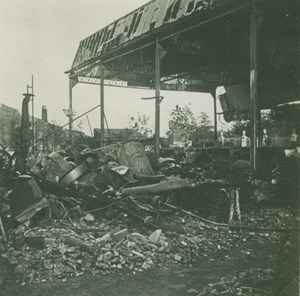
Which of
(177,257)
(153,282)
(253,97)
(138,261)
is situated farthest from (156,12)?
(153,282)

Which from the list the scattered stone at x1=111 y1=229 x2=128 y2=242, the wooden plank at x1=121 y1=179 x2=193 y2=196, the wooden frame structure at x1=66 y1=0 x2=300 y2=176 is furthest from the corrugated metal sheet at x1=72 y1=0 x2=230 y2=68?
the scattered stone at x1=111 y1=229 x2=128 y2=242

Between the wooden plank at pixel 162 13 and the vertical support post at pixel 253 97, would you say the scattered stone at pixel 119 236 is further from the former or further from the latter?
the wooden plank at pixel 162 13

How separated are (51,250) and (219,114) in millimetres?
18512

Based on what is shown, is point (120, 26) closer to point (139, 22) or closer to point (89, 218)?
point (139, 22)

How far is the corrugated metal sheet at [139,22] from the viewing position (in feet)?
42.7

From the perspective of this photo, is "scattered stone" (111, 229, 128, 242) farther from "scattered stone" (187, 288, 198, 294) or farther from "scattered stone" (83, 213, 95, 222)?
"scattered stone" (187, 288, 198, 294)

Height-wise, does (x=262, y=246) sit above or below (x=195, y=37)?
below

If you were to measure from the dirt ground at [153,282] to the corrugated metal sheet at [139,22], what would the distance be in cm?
781

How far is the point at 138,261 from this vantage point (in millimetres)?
5699

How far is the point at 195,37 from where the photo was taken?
14797 mm

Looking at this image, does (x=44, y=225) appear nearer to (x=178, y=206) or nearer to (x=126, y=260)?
(x=126, y=260)

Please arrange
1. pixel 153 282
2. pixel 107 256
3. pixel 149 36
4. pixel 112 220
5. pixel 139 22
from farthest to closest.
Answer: pixel 139 22, pixel 149 36, pixel 112 220, pixel 107 256, pixel 153 282

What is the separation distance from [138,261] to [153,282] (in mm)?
721

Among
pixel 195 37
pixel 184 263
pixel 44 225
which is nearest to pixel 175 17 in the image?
pixel 195 37
